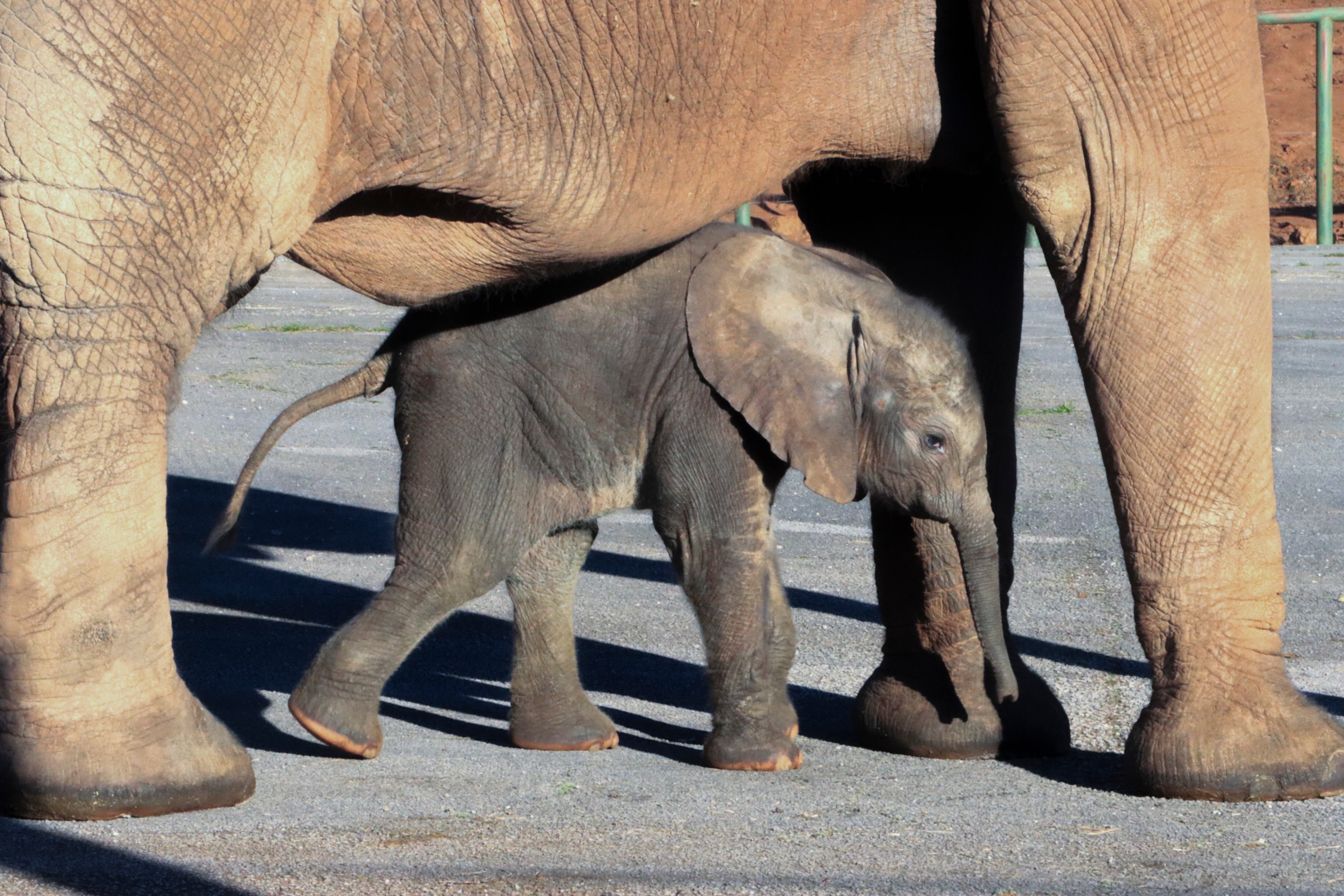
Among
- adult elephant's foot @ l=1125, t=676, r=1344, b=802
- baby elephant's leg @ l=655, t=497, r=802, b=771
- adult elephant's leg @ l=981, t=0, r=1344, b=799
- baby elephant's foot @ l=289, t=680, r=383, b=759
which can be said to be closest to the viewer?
adult elephant's leg @ l=981, t=0, r=1344, b=799

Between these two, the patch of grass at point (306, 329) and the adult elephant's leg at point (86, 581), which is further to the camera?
the patch of grass at point (306, 329)

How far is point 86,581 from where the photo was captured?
3.91 m

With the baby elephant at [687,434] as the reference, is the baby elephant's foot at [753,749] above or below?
below

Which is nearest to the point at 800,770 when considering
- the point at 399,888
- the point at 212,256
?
the point at 399,888

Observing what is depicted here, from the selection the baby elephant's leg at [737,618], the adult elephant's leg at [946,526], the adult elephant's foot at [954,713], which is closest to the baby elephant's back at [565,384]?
the baby elephant's leg at [737,618]

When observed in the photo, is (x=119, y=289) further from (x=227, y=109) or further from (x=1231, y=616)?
(x=1231, y=616)

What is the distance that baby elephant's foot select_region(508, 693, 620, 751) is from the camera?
526 centimetres

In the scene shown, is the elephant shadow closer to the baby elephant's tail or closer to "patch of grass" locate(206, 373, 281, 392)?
the baby elephant's tail

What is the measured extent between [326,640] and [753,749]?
1.42 meters

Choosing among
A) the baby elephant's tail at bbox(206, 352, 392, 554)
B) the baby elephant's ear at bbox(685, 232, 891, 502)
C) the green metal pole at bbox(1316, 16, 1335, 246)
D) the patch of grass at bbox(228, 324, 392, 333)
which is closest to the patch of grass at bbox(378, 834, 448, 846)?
the baby elephant's ear at bbox(685, 232, 891, 502)

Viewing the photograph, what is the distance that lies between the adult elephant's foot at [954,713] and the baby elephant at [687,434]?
0.95ft

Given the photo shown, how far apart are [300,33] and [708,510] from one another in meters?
1.78

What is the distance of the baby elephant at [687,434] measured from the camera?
5102 millimetres

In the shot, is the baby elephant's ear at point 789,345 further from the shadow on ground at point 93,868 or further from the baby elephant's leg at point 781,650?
the shadow on ground at point 93,868
